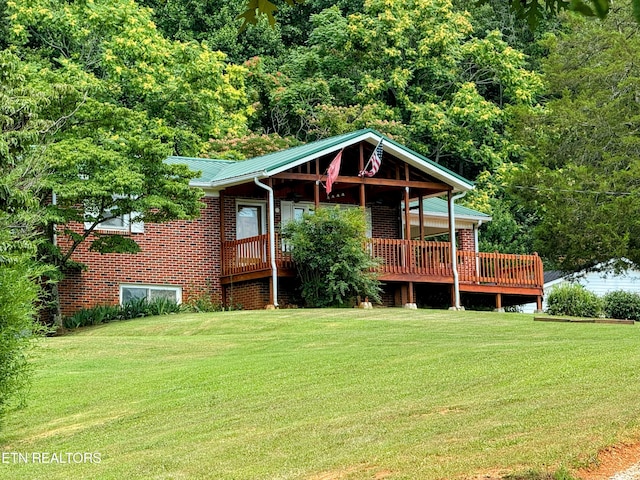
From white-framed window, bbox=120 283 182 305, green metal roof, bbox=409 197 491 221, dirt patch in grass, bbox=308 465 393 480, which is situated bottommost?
dirt patch in grass, bbox=308 465 393 480

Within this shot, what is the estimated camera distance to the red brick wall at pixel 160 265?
90.1 ft

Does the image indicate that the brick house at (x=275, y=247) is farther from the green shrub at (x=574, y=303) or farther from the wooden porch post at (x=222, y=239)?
the green shrub at (x=574, y=303)

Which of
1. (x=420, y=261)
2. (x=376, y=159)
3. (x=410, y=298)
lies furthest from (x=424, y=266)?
(x=376, y=159)

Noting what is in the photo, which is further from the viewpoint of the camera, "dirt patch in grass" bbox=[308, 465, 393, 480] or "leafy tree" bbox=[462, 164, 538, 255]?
"leafy tree" bbox=[462, 164, 538, 255]

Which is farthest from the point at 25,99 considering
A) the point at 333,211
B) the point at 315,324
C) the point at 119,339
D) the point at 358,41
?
the point at 358,41

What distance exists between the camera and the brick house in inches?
1099

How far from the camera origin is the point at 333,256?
26.8 m

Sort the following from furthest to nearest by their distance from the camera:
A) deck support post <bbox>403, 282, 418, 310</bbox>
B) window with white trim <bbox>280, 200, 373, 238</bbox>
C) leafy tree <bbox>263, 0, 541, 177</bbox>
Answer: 1. leafy tree <bbox>263, 0, 541, 177</bbox>
2. window with white trim <bbox>280, 200, 373, 238</bbox>
3. deck support post <bbox>403, 282, 418, 310</bbox>

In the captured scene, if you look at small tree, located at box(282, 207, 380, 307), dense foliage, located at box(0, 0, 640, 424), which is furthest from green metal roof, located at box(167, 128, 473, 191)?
dense foliage, located at box(0, 0, 640, 424)

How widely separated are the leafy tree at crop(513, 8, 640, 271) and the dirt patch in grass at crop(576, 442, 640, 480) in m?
17.8

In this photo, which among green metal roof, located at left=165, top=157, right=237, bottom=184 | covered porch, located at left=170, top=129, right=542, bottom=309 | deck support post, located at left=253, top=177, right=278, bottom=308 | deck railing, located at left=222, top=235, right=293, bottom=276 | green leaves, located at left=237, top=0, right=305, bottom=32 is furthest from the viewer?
green metal roof, located at left=165, top=157, right=237, bottom=184

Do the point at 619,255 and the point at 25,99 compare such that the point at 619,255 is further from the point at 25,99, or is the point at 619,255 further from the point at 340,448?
the point at 340,448

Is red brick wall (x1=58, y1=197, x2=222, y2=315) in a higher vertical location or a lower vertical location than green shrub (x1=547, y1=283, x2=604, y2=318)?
higher

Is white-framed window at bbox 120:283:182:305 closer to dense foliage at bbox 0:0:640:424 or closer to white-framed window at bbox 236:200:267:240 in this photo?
dense foliage at bbox 0:0:640:424
